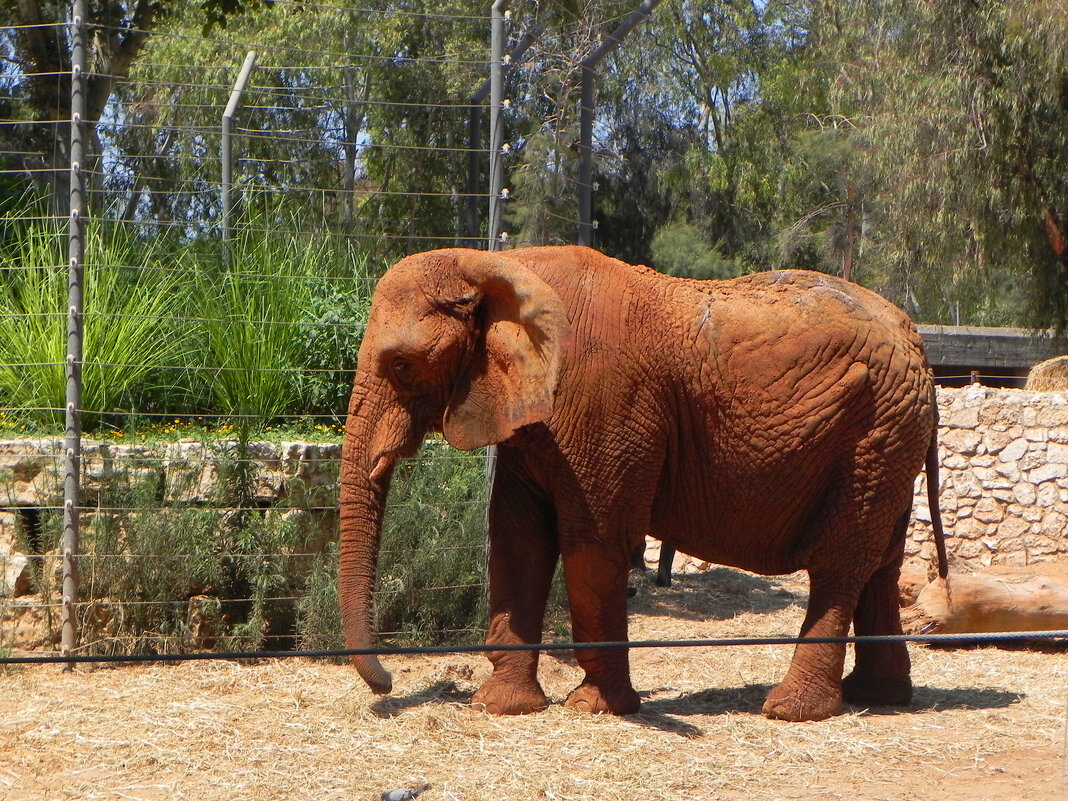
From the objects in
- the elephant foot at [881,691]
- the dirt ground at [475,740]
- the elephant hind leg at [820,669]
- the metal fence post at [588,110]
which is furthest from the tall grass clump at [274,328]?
the elephant foot at [881,691]

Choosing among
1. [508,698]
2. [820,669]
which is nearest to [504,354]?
[508,698]

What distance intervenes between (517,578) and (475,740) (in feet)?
3.00

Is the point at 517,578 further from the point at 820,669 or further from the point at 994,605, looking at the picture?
the point at 994,605

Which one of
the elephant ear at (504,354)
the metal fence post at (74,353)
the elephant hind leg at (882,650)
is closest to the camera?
the elephant ear at (504,354)

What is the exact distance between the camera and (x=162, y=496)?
294 inches

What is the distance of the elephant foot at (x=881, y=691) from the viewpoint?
657cm

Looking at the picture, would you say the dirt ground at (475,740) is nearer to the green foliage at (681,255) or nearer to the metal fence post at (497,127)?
the metal fence post at (497,127)

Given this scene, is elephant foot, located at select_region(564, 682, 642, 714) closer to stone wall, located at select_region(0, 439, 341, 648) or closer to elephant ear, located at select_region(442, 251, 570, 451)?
elephant ear, located at select_region(442, 251, 570, 451)

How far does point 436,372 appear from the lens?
570 cm

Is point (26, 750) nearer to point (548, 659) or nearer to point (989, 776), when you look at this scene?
point (548, 659)

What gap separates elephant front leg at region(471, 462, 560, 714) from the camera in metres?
6.11

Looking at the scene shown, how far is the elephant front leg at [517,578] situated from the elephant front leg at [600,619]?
262mm

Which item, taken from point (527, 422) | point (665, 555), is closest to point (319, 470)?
point (527, 422)

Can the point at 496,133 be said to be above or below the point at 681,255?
above
